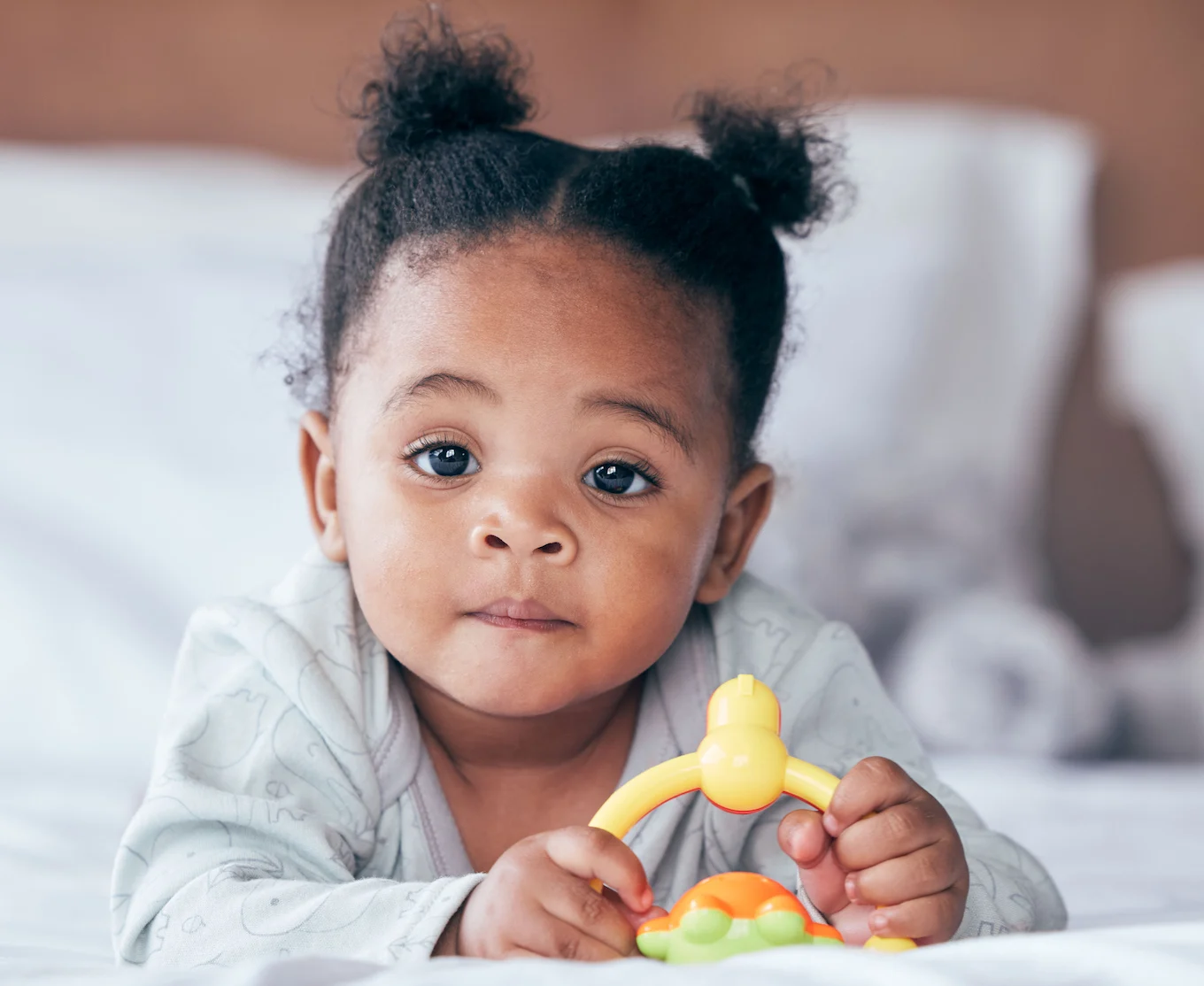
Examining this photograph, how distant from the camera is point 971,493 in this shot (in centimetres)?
172

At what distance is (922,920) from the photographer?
0.73 meters

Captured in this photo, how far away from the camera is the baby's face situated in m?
0.87

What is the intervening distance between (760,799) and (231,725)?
0.39 m

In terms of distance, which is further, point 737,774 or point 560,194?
point 560,194

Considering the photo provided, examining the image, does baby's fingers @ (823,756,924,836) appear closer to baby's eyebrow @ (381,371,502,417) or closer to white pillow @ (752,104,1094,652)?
baby's eyebrow @ (381,371,502,417)

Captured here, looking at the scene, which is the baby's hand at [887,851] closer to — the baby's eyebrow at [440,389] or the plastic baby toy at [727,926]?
the plastic baby toy at [727,926]

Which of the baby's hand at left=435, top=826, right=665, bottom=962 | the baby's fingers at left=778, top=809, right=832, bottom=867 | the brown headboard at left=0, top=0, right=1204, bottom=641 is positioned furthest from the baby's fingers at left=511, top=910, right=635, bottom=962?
the brown headboard at left=0, top=0, right=1204, bottom=641

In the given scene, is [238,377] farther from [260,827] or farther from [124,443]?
[260,827]

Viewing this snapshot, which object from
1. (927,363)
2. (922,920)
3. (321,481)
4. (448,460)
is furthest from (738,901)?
(927,363)

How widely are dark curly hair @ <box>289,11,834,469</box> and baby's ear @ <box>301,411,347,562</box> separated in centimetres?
3

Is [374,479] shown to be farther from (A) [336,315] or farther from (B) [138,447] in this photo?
(B) [138,447]

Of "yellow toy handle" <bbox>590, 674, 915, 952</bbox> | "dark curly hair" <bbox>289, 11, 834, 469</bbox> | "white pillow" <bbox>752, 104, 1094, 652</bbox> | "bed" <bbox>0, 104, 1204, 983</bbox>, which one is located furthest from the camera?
"white pillow" <bbox>752, 104, 1094, 652</bbox>

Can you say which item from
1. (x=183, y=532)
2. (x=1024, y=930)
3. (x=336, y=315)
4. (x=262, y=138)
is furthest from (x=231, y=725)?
(x=262, y=138)

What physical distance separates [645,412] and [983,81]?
1355 millimetres
